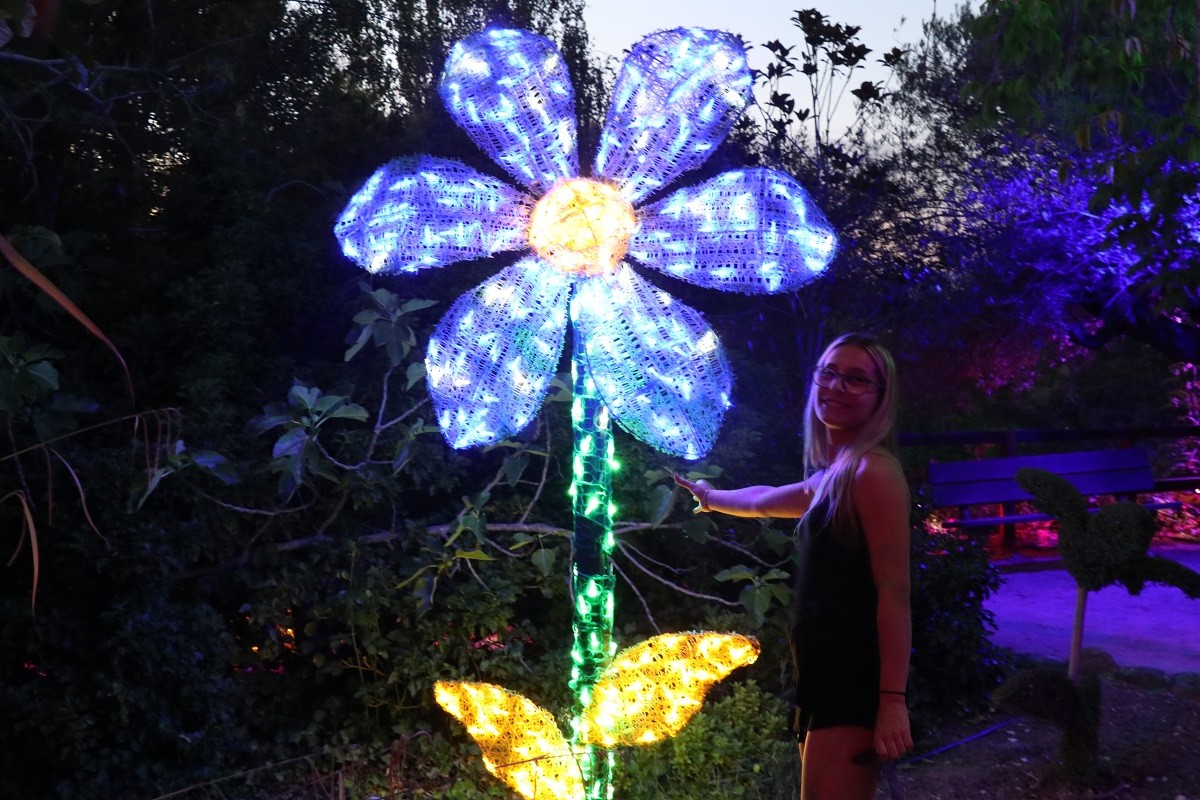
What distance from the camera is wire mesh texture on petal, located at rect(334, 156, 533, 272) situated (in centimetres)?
204

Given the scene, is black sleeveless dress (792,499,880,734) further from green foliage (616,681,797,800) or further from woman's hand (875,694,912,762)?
green foliage (616,681,797,800)

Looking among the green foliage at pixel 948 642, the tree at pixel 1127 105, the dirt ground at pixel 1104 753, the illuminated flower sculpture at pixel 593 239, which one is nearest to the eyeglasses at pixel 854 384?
the illuminated flower sculpture at pixel 593 239

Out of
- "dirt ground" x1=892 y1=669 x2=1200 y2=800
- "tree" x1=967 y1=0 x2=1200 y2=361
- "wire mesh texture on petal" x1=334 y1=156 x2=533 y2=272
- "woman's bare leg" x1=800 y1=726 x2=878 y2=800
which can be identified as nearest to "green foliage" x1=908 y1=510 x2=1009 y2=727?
"dirt ground" x1=892 y1=669 x2=1200 y2=800

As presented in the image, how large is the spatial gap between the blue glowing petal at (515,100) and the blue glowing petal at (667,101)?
108 mm

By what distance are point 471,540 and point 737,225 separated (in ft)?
5.84

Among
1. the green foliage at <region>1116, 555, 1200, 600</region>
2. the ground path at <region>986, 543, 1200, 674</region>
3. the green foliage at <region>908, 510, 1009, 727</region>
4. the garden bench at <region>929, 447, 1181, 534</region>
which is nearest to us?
the green foliage at <region>1116, 555, 1200, 600</region>

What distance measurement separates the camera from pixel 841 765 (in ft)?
5.84

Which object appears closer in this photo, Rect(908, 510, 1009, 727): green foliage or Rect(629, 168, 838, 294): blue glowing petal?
Rect(629, 168, 838, 294): blue glowing petal

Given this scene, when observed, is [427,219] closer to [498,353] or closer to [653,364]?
[498,353]

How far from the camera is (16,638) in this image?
9.40 ft

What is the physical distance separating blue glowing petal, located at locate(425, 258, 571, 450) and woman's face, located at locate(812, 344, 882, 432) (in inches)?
21.8

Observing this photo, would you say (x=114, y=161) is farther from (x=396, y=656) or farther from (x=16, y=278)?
(x=396, y=656)

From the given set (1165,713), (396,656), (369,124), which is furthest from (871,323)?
(396,656)

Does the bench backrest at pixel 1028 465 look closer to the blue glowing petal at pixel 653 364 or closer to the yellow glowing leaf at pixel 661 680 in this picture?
the yellow glowing leaf at pixel 661 680
